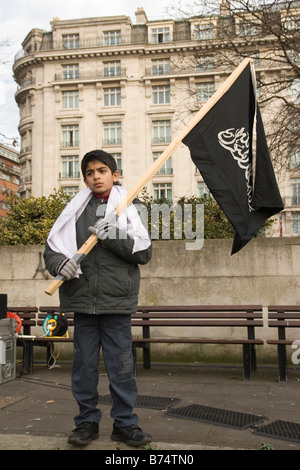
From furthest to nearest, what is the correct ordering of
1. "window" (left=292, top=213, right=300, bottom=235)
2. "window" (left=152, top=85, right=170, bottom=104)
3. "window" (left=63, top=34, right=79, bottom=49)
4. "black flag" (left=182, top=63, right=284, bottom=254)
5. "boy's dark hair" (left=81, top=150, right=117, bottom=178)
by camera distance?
"window" (left=63, top=34, right=79, bottom=49) → "window" (left=152, top=85, right=170, bottom=104) → "window" (left=292, top=213, right=300, bottom=235) → "black flag" (left=182, top=63, right=284, bottom=254) → "boy's dark hair" (left=81, top=150, right=117, bottom=178)

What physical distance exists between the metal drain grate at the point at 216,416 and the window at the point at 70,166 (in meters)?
45.8

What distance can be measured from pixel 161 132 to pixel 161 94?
13.2 feet

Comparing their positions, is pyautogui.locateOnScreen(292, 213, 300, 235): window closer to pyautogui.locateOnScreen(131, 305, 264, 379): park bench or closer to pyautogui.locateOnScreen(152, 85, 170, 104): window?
pyautogui.locateOnScreen(152, 85, 170, 104): window

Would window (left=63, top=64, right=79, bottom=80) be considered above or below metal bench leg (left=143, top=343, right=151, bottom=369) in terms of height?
above

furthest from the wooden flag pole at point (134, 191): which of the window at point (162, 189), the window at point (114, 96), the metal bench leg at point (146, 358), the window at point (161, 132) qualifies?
the window at point (114, 96)

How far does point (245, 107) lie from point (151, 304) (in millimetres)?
4127

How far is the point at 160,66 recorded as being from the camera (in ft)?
163

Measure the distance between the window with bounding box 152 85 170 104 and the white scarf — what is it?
47.3m

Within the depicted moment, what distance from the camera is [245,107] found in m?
4.93

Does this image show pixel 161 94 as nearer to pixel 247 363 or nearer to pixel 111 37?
pixel 111 37

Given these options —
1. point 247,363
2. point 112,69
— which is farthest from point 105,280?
point 112,69

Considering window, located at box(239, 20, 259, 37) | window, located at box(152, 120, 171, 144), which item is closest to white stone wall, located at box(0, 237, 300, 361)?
window, located at box(239, 20, 259, 37)

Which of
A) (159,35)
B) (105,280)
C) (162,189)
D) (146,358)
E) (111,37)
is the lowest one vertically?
(146,358)

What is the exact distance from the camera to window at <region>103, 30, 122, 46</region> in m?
52.1
